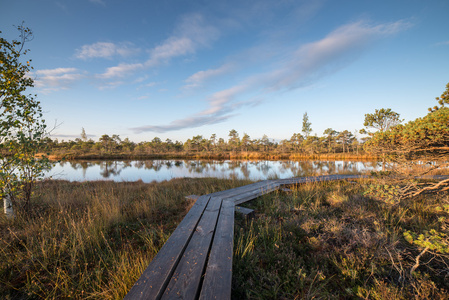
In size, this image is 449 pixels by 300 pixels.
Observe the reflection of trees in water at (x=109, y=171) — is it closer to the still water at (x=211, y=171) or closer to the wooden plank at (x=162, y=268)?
the still water at (x=211, y=171)

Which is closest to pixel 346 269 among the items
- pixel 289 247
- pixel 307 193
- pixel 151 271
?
pixel 289 247

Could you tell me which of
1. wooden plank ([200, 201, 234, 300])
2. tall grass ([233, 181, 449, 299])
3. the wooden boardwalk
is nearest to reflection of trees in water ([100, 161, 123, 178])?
the wooden boardwalk

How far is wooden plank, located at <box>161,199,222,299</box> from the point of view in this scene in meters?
1.41

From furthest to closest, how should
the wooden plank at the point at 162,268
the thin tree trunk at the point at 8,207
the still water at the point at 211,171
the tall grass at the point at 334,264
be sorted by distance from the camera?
1. the still water at the point at 211,171
2. the thin tree trunk at the point at 8,207
3. the tall grass at the point at 334,264
4. the wooden plank at the point at 162,268

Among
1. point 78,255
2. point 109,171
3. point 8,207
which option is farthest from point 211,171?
point 78,255

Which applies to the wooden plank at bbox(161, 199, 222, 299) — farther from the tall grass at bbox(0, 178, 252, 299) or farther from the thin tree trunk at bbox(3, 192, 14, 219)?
the thin tree trunk at bbox(3, 192, 14, 219)

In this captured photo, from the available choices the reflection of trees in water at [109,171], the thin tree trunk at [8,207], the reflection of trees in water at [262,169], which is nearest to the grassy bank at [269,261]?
the thin tree trunk at [8,207]

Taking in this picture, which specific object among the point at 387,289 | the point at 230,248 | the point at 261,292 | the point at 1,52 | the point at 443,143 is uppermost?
the point at 1,52

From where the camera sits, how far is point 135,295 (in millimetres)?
1345

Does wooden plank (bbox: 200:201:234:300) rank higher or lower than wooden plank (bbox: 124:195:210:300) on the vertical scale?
lower

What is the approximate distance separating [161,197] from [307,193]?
472 cm

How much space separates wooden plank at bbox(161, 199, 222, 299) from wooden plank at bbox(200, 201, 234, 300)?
0.07m

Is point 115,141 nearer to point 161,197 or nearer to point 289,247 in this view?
point 161,197

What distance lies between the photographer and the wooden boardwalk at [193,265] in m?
1.40
